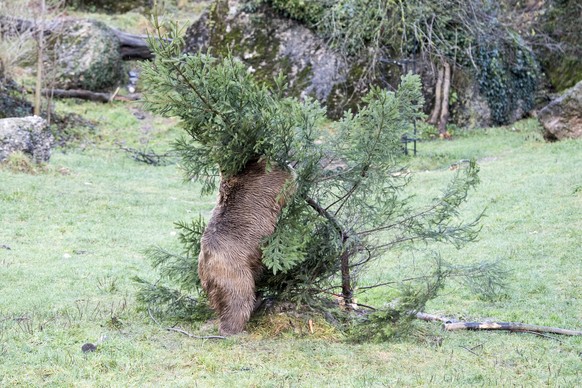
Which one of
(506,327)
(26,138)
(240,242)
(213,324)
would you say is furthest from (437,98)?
(240,242)

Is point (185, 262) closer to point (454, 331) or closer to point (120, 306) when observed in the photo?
point (120, 306)

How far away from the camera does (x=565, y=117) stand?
1833 centimetres

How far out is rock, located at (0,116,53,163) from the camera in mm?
16531

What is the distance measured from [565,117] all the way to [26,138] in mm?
13261

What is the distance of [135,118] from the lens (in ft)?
80.4

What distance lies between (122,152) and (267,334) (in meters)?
16.0

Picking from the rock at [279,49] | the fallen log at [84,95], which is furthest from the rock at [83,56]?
the rock at [279,49]

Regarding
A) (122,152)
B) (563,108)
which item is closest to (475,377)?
(563,108)

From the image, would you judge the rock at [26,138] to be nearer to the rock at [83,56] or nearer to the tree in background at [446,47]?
the tree in background at [446,47]

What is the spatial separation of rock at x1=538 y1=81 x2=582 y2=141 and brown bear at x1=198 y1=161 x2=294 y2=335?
45.9 ft

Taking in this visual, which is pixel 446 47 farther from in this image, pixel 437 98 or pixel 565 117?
pixel 565 117

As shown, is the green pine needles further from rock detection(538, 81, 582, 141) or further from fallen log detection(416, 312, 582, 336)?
rock detection(538, 81, 582, 141)

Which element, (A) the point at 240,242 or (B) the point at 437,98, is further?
(B) the point at 437,98

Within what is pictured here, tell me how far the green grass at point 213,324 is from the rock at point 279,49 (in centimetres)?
552
